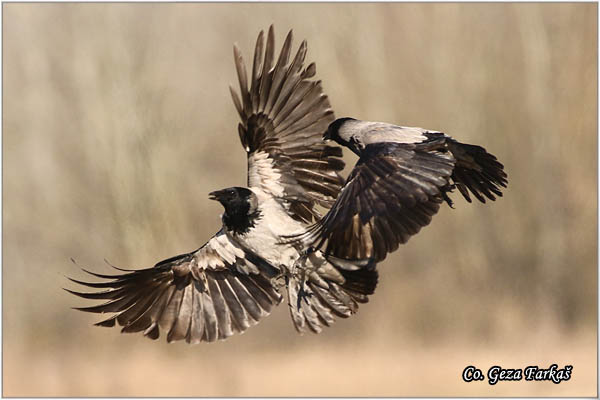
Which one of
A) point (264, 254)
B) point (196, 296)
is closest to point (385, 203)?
point (264, 254)

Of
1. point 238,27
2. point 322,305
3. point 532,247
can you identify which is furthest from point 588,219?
point 322,305

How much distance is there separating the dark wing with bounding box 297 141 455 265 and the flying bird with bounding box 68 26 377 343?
0.79 feet

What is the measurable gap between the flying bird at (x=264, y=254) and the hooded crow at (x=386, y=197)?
23 centimetres

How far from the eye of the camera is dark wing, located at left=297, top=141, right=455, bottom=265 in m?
3.14

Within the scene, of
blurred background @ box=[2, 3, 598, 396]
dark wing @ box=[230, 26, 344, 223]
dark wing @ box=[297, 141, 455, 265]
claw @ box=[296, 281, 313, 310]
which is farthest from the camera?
blurred background @ box=[2, 3, 598, 396]

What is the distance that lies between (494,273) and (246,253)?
599cm

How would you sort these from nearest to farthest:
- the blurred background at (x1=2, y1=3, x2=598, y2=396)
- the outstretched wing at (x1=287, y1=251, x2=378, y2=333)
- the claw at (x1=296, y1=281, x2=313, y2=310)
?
the outstretched wing at (x1=287, y1=251, x2=378, y2=333) < the claw at (x1=296, y1=281, x2=313, y2=310) < the blurred background at (x1=2, y1=3, x2=598, y2=396)

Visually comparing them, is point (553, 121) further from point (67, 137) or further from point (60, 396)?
point (60, 396)

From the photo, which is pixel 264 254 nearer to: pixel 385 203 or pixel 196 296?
pixel 196 296

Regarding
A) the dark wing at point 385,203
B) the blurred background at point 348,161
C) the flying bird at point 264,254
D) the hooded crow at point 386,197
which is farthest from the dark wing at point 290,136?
the blurred background at point 348,161

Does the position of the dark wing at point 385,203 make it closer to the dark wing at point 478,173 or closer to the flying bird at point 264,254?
the flying bird at point 264,254

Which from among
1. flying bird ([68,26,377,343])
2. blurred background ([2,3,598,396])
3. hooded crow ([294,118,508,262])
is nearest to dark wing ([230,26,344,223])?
flying bird ([68,26,377,343])

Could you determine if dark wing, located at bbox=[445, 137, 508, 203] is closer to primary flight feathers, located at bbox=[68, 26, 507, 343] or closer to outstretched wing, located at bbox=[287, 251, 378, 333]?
primary flight feathers, located at bbox=[68, 26, 507, 343]

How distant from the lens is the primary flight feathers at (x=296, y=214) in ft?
10.5
